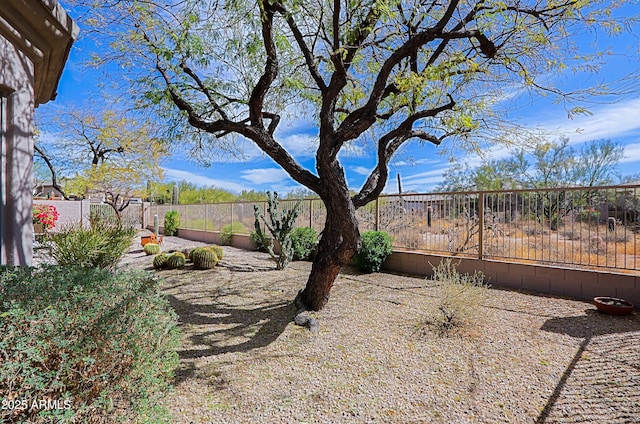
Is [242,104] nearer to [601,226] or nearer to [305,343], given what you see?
[305,343]

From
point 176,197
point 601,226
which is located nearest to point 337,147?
point 601,226

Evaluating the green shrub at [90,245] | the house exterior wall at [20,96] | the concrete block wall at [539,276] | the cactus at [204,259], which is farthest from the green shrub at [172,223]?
the house exterior wall at [20,96]

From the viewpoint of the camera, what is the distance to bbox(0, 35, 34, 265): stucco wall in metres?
2.44

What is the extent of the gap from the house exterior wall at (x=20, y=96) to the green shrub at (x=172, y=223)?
619 inches

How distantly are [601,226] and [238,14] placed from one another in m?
6.61

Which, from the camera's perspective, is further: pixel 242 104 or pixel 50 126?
pixel 50 126

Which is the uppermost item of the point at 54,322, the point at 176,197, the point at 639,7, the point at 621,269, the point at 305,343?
the point at 639,7

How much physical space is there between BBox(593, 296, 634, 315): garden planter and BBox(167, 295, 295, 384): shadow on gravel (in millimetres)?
4319

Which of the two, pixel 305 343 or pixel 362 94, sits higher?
pixel 362 94

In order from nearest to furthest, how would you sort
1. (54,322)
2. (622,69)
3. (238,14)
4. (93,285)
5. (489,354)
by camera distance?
(54,322) → (93,285) → (489,354) → (622,69) → (238,14)

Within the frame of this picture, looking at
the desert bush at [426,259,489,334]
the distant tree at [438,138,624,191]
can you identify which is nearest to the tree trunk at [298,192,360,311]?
the desert bush at [426,259,489,334]

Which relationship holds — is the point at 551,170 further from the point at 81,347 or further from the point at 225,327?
the point at 81,347

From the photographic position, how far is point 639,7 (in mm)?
3604

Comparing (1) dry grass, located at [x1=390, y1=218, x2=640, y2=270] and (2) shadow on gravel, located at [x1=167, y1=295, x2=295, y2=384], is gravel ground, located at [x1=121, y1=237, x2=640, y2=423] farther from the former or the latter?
(1) dry grass, located at [x1=390, y1=218, x2=640, y2=270]
